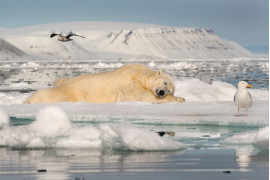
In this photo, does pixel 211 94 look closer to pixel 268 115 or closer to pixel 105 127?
pixel 268 115

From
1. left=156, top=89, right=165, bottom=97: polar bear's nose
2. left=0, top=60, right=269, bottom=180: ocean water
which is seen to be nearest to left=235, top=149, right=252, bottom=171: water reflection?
left=0, top=60, right=269, bottom=180: ocean water

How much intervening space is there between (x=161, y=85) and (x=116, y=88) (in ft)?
3.70

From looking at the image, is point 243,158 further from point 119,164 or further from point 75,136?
point 75,136

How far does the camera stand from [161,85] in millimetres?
12117

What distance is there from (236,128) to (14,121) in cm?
396

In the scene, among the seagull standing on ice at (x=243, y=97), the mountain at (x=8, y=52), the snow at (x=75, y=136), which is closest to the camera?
the snow at (x=75, y=136)

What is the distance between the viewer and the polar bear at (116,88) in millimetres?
12203

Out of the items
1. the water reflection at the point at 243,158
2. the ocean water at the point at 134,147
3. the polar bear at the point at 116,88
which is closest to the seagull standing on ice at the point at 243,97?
the ocean water at the point at 134,147

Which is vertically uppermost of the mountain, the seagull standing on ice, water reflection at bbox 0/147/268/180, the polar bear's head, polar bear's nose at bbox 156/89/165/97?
the mountain

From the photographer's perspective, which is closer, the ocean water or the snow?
the ocean water

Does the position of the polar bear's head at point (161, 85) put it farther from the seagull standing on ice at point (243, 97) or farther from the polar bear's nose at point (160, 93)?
the seagull standing on ice at point (243, 97)

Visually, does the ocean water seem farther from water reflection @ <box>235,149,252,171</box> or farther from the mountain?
the mountain

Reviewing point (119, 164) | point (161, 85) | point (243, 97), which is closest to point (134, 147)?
point (119, 164)

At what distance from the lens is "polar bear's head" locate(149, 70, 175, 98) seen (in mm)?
12117
